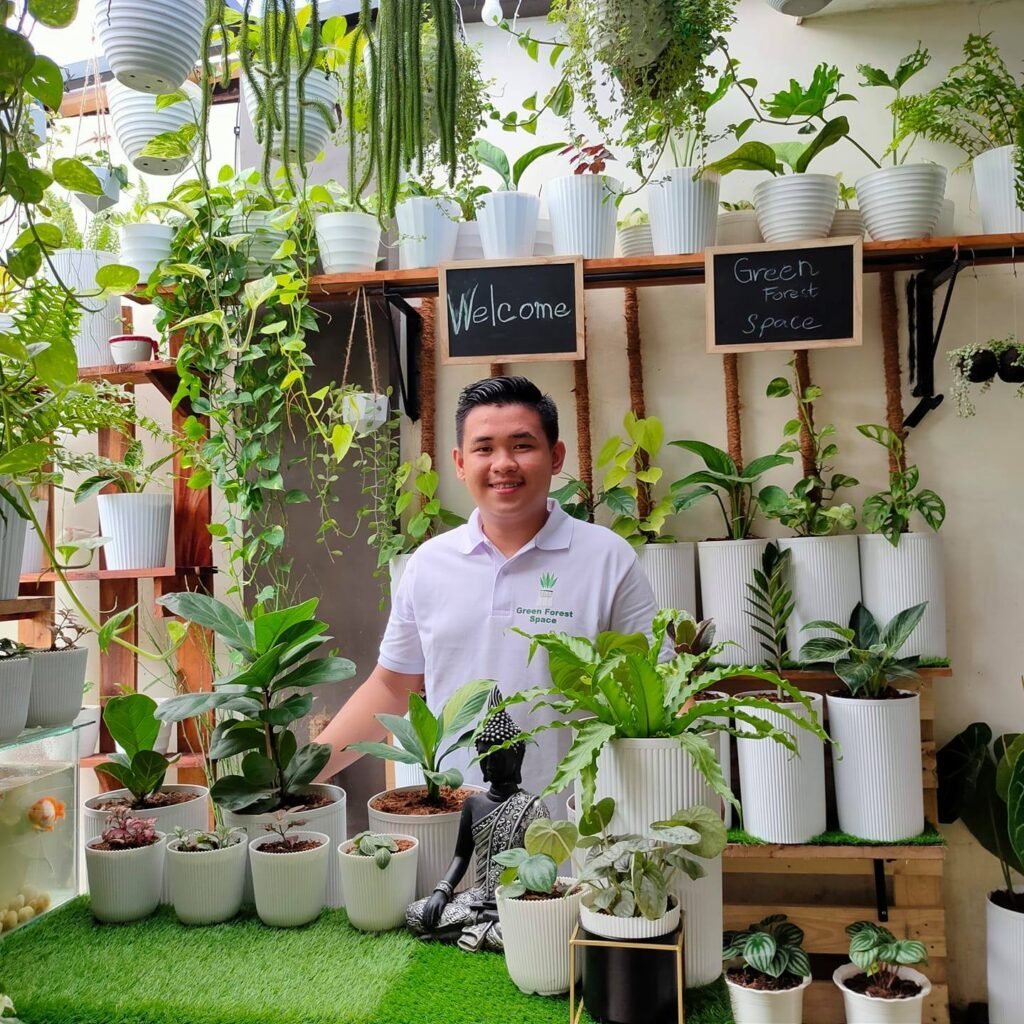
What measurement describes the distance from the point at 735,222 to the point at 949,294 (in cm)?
61

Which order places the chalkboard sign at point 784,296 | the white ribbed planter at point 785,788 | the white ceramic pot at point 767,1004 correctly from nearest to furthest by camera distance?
the white ceramic pot at point 767,1004 < the white ribbed planter at point 785,788 < the chalkboard sign at point 784,296

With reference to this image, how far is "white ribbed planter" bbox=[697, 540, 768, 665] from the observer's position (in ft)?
8.03

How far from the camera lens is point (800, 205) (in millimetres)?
2393

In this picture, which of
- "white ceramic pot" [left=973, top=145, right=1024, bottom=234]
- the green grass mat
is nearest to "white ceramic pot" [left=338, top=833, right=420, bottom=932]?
the green grass mat

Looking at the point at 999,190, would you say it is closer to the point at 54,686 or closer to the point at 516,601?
the point at 516,601

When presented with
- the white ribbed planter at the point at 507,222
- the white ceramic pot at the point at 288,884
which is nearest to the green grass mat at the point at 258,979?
the white ceramic pot at the point at 288,884

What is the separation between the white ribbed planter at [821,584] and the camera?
2457mm

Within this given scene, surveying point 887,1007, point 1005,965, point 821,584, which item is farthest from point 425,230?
point 1005,965

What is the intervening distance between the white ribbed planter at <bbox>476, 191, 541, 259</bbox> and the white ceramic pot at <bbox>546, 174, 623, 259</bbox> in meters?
0.07

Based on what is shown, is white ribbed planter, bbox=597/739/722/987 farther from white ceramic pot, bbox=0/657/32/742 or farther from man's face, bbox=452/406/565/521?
man's face, bbox=452/406/565/521

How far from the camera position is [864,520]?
8.34ft

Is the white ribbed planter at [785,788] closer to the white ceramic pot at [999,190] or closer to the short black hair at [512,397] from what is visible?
the short black hair at [512,397]

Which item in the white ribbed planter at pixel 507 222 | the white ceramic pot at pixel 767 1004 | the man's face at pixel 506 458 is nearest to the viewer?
the white ceramic pot at pixel 767 1004

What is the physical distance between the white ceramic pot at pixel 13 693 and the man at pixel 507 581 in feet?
2.32
